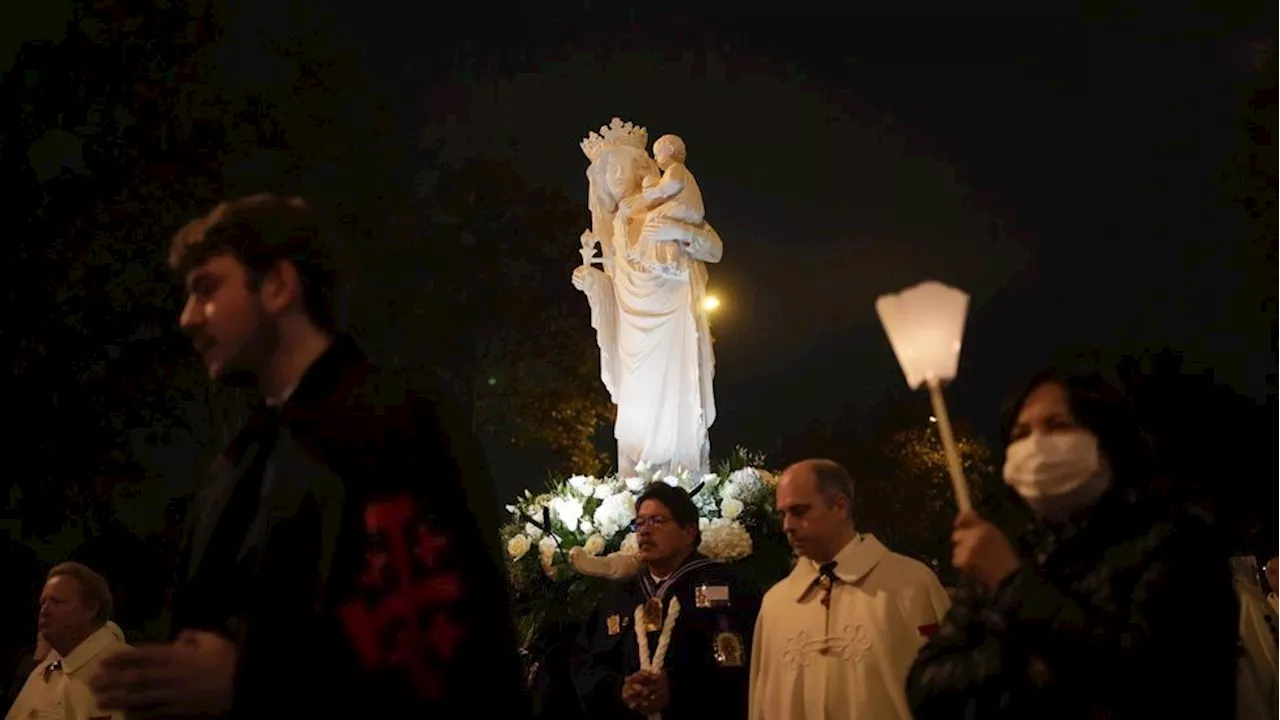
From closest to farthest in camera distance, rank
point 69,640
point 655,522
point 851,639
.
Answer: point 851,639, point 69,640, point 655,522

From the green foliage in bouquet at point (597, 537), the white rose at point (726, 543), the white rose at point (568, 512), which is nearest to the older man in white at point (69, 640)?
the green foliage in bouquet at point (597, 537)

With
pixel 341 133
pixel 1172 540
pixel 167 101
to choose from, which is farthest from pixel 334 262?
pixel 341 133

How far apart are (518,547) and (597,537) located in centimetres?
53

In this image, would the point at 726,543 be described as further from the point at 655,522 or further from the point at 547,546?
the point at 655,522

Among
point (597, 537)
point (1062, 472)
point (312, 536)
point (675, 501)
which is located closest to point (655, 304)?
point (597, 537)

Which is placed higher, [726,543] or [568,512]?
[568,512]

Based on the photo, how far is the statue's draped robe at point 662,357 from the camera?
9.89m

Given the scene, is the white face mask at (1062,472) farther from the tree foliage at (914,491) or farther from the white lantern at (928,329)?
the tree foliage at (914,491)

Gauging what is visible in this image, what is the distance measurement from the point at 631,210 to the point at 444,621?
8.23 metres

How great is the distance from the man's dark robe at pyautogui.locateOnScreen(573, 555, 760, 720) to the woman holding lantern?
2551mm

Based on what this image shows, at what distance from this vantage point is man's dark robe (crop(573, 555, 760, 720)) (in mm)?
5984

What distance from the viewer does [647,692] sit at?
5777mm

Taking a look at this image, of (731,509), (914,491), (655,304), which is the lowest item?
(731,509)

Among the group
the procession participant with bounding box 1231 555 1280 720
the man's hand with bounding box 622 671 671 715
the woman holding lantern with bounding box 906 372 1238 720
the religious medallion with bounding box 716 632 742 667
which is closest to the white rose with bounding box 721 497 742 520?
the religious medallion with bounding box 716 632 742 667
